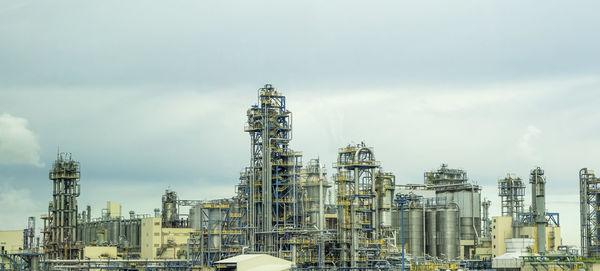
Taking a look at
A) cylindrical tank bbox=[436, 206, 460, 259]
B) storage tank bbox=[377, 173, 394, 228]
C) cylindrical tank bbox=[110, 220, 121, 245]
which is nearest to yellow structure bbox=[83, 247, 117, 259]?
cylindrical tank bbox=[110, 220, 121, 245]

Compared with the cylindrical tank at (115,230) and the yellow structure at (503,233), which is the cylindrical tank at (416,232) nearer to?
the yellow structure at (503,233)

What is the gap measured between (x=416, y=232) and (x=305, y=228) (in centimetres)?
2885

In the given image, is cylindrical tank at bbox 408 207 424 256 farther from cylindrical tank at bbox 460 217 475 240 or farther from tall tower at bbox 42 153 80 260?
tall tower at bbox 42 153 80 260

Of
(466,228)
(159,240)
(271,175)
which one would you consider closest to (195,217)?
(159,240)

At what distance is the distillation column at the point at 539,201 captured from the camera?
97.4 metres

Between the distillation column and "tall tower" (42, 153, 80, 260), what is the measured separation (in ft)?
171

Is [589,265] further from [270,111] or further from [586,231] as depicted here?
[270,111]

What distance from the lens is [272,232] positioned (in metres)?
80.3

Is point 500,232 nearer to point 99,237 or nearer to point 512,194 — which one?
point 512,194

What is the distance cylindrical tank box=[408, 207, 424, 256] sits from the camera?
104938mm

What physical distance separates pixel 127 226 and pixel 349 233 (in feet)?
138

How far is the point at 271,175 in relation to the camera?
82.2 meters

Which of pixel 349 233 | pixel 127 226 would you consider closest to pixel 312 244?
pixel 349 233

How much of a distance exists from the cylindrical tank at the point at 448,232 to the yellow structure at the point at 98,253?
39093mm
